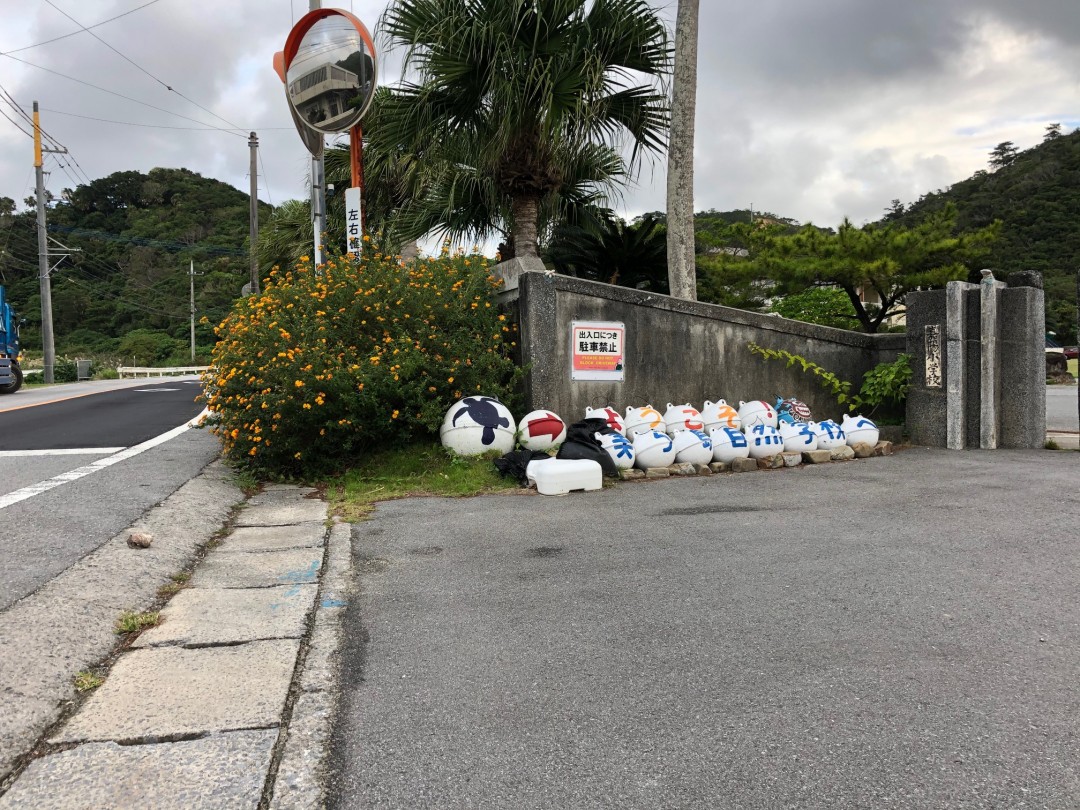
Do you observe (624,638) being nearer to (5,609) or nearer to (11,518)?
(5,609)

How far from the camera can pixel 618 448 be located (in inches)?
295

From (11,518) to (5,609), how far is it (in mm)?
1884

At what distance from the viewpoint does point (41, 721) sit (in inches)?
104

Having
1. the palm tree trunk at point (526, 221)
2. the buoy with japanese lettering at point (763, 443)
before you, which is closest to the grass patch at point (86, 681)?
the buoy with japanese lettering at point (763, 443)

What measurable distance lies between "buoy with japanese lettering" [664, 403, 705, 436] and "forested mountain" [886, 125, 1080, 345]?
104 feet

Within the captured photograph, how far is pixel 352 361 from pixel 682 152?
232 inches

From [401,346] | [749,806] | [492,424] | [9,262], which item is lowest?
[749,806]

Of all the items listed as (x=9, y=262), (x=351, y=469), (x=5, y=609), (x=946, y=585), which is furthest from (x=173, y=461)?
(x=9, y=262)

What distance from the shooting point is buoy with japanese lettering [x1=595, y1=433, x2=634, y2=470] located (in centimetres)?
748

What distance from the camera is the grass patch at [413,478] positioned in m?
6.79

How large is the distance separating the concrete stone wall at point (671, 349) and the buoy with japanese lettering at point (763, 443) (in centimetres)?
Result: 135

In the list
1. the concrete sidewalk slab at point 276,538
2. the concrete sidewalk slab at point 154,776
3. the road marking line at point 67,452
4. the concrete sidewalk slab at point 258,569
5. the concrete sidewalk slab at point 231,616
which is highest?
the road marking line at point 67,452

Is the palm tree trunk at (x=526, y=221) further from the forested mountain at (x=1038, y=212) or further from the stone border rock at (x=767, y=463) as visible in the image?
the forested mountain at (x=1038, y=212)

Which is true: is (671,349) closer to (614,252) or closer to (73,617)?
(614,252)
